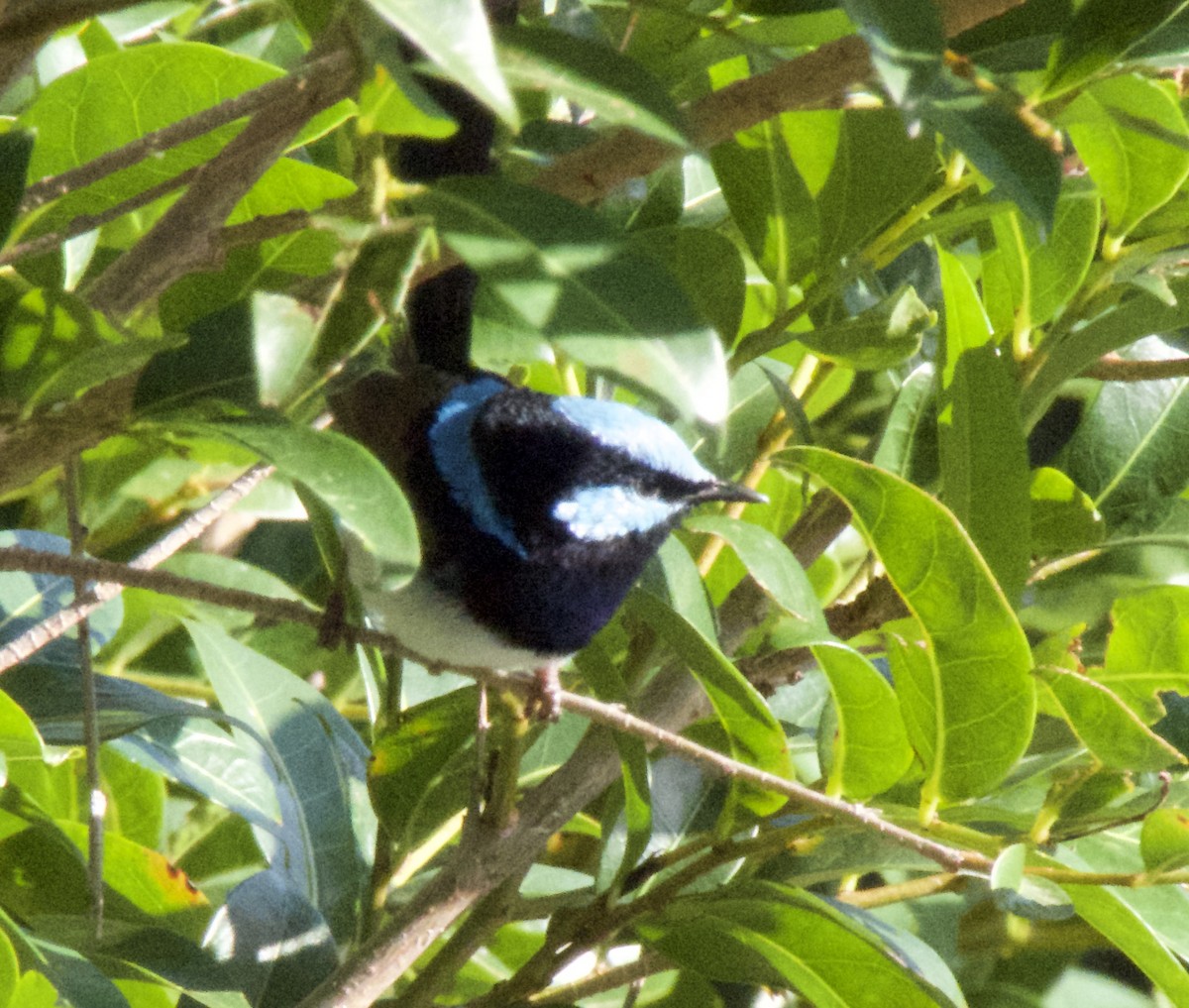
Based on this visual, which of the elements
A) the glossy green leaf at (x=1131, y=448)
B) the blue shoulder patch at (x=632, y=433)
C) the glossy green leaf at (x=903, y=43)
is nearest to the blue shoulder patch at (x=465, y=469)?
the blue shoulder patch at (x=632, y=433)

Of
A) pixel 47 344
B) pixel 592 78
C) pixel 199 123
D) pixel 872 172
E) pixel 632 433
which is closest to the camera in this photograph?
pixel 592 78

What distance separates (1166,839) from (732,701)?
0.54 m

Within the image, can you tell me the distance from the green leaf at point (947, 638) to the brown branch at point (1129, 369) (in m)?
0.48

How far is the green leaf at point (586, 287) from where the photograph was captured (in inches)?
44.1

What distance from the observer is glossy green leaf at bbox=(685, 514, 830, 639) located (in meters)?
1.62

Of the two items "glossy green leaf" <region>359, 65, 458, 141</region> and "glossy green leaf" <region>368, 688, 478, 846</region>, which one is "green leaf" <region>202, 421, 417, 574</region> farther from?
"glossy green leaf" <region>368, 688, 478, 846</region>

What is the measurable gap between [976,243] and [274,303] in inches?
49.4

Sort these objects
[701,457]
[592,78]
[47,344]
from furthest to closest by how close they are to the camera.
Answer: [701,457], [47,344], [592,78]

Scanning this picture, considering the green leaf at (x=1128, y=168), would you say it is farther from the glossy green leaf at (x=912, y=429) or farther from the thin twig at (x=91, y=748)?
the thin twig at (x=91, y=748)

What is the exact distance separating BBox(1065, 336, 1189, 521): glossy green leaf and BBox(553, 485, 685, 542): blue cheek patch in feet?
1.93

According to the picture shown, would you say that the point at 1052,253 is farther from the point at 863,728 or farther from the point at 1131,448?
the point at 863,728

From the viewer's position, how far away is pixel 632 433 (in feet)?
6.88

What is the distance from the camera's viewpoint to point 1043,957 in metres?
2.75

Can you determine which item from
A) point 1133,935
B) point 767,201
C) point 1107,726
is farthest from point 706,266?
point 1133,935
